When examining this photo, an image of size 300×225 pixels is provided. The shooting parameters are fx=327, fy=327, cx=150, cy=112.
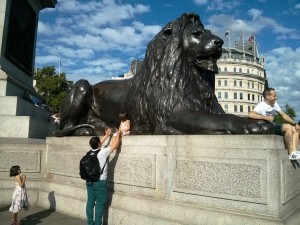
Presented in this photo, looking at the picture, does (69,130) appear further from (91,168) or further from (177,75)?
(177,75)

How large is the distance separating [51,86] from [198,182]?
41965 millimetres

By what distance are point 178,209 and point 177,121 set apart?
127 centimetres

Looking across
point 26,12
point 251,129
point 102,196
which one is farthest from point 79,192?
point 26,12

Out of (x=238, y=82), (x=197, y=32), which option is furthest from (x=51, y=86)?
(x=238, y=82)

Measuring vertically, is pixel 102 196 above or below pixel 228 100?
below

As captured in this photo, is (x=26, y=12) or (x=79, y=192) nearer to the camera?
(x=79, y=192)

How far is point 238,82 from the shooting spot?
9725 cm

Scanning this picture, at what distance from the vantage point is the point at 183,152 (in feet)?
14.7

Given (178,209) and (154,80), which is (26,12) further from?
(178,209)

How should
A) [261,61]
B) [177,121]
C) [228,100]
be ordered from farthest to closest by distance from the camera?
1. [261,61]
2. [228,100]
3. [177,121]

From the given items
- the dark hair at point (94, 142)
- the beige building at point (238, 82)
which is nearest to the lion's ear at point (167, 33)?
the dark hair at point (94, 142)

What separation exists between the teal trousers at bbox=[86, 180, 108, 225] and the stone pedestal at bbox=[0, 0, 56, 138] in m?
4.68

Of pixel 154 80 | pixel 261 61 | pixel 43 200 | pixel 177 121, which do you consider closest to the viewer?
pixel 177 121

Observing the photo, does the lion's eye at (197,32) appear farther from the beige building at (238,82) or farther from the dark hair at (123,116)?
the beige building at (238,82)
